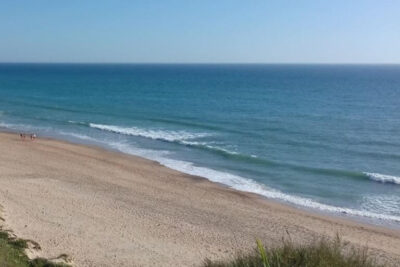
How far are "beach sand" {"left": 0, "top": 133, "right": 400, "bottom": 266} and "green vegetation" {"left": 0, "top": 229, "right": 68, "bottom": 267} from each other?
0.82m

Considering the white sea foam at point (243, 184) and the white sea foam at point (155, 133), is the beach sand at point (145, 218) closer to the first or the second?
the white sea foam at point (243, 184)

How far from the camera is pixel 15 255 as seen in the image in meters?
13.0

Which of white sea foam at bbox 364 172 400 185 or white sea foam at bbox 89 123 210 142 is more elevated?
white sea foam at bbox 89 123 210 142

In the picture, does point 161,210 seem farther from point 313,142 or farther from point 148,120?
point 148,120

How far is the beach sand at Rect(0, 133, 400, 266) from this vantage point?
1548cm

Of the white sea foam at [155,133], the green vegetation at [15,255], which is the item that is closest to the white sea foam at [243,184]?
the white sea foam at [155,133]

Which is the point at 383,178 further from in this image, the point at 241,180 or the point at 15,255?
the point at 15,255

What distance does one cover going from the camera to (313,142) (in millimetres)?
34844

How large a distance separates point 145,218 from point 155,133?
67.1 feet

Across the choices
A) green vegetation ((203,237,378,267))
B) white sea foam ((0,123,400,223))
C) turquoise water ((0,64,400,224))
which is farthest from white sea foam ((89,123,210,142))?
green vegetation ((203,237,378,267))

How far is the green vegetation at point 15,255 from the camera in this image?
12.2 metres

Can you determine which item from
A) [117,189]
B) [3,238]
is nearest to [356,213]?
[117,189]

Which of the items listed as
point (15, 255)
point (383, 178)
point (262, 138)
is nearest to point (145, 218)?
point (15, 255)

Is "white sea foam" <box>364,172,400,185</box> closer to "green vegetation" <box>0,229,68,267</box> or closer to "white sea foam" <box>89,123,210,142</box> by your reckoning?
"white sea foam" <box>89,123,210,142</box>
